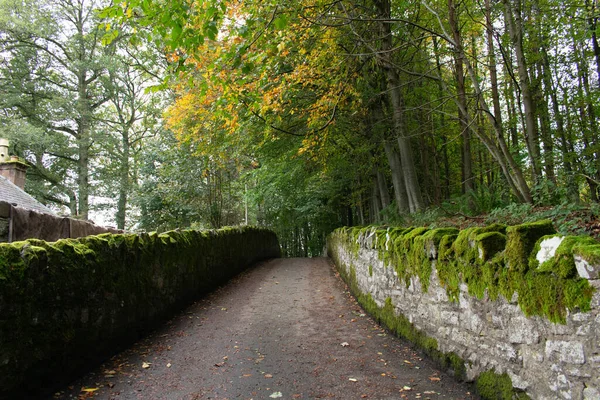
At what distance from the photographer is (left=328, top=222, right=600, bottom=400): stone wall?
2121 millimetres

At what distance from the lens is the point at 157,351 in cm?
455

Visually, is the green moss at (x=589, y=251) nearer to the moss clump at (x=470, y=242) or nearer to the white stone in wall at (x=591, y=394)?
the white stone in wall at (x=591, y=394)

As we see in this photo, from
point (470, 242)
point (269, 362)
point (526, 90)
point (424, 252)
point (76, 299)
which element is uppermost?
point (526, 90)

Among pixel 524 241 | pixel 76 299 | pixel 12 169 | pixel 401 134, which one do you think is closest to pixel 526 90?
pixel 401 134

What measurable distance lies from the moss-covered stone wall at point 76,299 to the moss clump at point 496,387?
3.70 m

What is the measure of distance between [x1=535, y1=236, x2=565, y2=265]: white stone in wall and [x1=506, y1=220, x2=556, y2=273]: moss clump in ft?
0.40

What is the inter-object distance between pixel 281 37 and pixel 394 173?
18.8 ft

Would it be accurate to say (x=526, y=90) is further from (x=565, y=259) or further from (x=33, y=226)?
(x=33, y=226)

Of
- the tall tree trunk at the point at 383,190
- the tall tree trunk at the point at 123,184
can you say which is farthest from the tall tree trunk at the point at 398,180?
the tall tree trunk at the point at 123,184

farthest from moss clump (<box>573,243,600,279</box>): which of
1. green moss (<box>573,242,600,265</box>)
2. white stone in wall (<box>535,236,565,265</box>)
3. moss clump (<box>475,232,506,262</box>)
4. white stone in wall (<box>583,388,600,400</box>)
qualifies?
moss clump (<box>475,232,506,262</box>)

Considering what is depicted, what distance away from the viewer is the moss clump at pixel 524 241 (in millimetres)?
2594

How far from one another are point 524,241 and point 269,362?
292cm

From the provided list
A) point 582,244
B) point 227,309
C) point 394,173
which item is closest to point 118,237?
point 227,309

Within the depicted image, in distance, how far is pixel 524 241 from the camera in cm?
261
